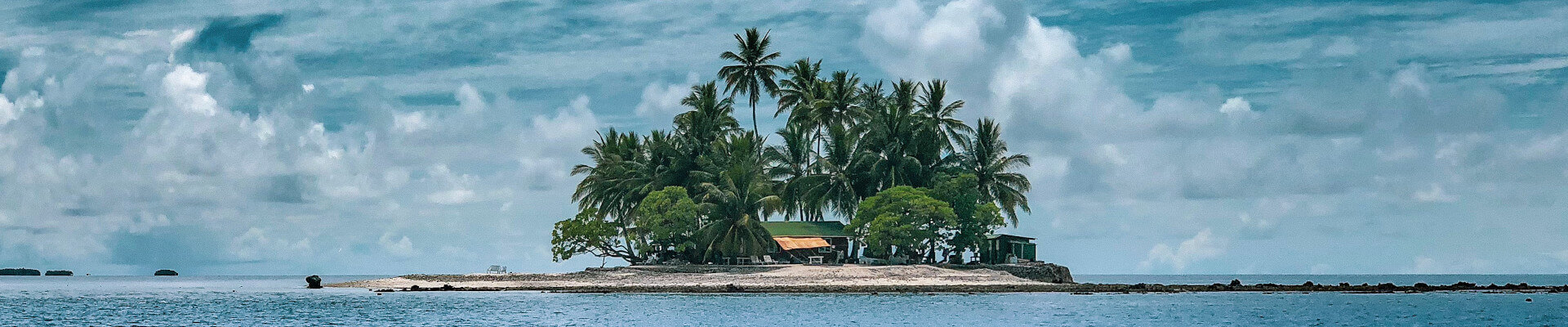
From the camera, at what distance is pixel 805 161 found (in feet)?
258

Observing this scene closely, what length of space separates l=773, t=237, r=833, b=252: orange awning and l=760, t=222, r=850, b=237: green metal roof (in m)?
0.55

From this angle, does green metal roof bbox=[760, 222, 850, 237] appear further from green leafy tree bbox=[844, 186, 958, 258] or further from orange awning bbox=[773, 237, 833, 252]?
green leafy tree bbox=[844, 186, 958, 258]

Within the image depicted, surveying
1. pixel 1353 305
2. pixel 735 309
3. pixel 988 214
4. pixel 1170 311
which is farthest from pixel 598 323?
pixel 1353 305

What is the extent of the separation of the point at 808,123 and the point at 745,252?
11405 millimetres

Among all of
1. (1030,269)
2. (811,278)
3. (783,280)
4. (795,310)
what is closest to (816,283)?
(811,278)

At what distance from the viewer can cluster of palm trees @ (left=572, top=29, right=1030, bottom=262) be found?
72.6m

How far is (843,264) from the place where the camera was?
7388cm

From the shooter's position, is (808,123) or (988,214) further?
(808,123)

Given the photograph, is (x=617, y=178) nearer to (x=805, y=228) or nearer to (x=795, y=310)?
(x=805, y=228)

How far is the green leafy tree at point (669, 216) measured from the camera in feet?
233

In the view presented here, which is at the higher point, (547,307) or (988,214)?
(988,214)

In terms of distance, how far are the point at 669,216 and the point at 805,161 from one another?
10837 mm

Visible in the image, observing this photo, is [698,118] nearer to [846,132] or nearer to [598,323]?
[846,132]

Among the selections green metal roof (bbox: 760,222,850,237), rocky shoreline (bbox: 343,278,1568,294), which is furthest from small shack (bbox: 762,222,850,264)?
rocky shoreline (bbox: 343,278,1568,294)
